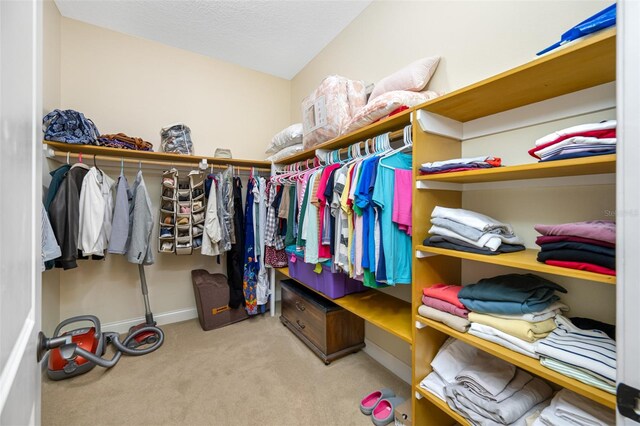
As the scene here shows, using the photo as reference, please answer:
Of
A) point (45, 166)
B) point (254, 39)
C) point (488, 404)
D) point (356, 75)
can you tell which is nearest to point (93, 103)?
point (45, 166)

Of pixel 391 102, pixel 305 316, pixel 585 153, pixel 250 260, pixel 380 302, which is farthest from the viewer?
pixel 250 260

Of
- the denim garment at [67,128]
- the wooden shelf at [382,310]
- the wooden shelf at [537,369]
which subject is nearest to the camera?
the wooden shelf at [537,369]

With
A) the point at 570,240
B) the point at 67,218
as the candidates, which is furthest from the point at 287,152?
the point at 570,240

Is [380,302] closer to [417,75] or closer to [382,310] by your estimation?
[382,310]

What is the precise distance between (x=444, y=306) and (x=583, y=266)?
533 millimetres

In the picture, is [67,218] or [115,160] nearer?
[67,218]

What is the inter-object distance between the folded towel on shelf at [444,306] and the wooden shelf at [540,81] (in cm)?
95

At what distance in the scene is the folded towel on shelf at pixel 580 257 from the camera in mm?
784

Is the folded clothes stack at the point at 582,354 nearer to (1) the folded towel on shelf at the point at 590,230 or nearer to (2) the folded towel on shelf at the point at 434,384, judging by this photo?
(1) the folded towel on shelf at the point at 590,230

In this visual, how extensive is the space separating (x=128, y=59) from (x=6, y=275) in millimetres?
2972

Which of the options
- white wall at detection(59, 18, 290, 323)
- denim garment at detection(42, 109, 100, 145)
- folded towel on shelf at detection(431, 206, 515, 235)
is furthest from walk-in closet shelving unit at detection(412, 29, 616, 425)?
denim garment at detection(42, 109, 100, 145)

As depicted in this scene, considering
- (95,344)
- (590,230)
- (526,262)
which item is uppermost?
(590,230)

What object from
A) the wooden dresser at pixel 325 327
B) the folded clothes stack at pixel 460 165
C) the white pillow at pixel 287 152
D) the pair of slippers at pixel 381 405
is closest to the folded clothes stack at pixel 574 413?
the pair of slippers at pixel 381 405

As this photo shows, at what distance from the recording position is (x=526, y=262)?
950 mm
